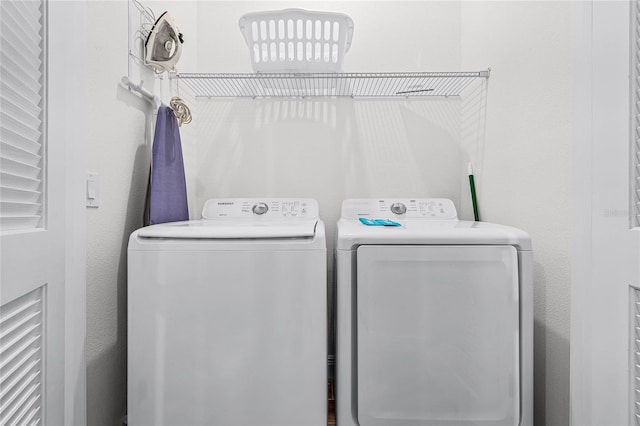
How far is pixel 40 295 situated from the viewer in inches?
33.2

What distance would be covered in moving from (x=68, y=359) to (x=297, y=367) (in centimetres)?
66

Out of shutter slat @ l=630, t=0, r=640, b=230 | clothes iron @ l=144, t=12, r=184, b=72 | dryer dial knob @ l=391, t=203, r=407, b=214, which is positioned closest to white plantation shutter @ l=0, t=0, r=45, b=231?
clothes iron @ l=144, t=12, r=184, b=72

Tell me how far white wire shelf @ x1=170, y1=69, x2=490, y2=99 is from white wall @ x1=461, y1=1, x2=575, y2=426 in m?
0.21

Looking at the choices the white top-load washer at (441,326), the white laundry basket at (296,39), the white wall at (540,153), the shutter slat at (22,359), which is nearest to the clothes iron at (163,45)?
the white laundry basket at (296,39)

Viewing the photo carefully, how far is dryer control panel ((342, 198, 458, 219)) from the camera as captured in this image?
4.93 feet

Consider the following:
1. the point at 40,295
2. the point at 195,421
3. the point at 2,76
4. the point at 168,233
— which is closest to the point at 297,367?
the point at 195,421

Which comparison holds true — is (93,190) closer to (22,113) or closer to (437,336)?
(22,113)

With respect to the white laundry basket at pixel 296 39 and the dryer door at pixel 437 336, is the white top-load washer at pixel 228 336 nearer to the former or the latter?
the dryer door at pixel 437 336

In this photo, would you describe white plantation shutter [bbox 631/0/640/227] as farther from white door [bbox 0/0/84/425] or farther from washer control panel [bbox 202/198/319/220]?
white door [bbox 0/0/84/425]

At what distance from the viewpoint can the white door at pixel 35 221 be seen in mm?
721

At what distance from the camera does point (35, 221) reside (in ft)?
2.71

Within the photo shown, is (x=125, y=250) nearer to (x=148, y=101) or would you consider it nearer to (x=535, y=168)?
(x=148, y=101)

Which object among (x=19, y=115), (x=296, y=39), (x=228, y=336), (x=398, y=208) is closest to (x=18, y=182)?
(x=19, y=115)

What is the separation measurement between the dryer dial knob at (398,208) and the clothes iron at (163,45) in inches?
44.5
